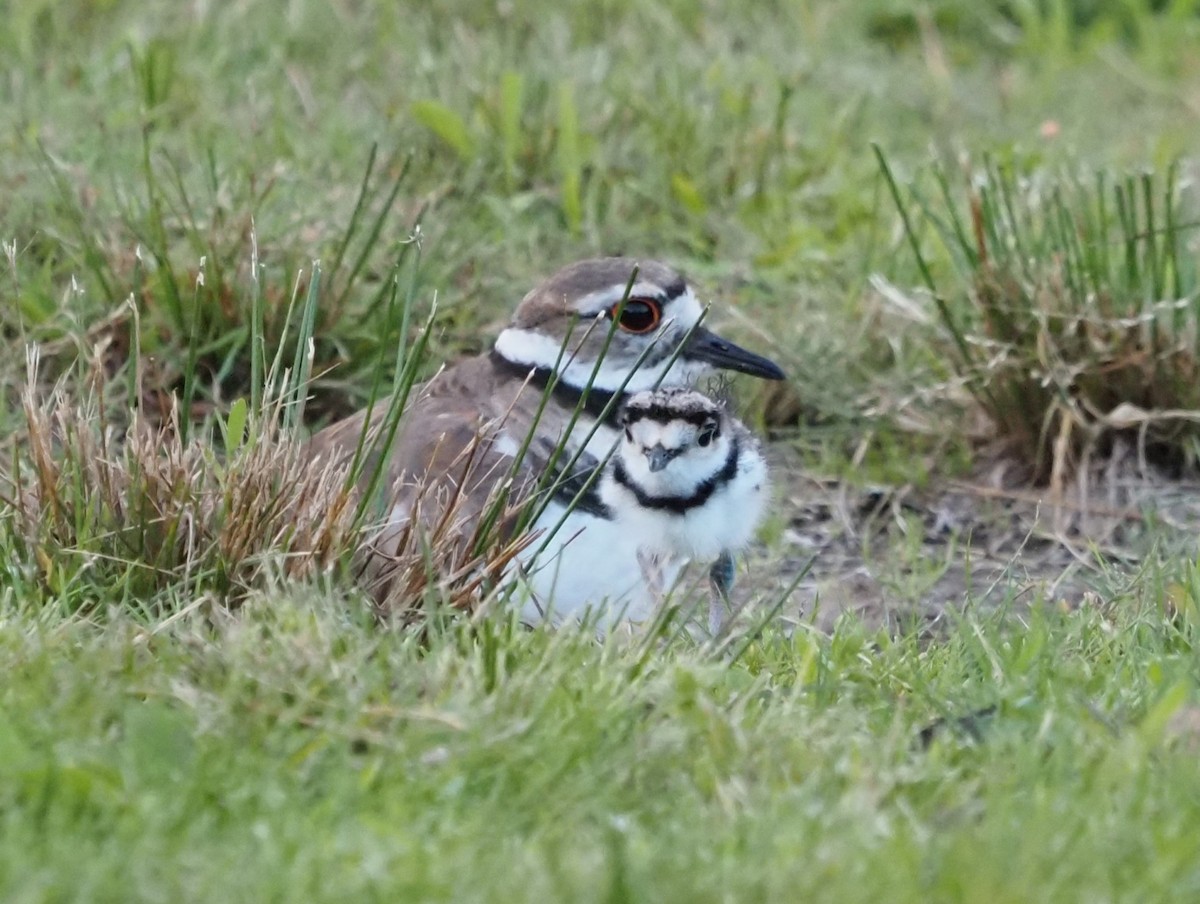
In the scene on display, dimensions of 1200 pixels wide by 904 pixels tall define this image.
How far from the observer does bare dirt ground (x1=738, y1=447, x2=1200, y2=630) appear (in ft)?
15.7

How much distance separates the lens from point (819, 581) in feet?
16.2

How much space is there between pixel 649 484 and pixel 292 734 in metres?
1.36

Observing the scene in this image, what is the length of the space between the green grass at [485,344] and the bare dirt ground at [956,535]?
0.19 ft

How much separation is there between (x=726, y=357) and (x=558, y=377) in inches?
23.1

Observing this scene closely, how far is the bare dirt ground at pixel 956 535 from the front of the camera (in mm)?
4777

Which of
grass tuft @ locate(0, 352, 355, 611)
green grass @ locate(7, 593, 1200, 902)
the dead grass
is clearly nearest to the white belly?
the dead grass

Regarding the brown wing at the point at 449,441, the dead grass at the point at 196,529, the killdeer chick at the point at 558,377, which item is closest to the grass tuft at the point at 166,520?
the dead grass at the point at 196,529

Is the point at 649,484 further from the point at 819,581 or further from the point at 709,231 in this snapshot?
the point at 709,231

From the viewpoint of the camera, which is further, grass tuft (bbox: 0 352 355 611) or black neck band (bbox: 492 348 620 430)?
black neck band (bbox: 492 348 620 430)

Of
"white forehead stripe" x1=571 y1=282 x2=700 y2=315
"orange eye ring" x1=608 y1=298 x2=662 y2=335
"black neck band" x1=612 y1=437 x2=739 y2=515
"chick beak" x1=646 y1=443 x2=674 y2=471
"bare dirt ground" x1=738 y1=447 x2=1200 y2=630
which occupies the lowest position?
"bare dirt ground" x1=738 y1=447 x2=1200 y2=630

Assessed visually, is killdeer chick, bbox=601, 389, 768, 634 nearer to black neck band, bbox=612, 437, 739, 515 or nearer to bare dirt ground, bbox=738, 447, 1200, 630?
black neck band, bbox=612, 437, 739, 515

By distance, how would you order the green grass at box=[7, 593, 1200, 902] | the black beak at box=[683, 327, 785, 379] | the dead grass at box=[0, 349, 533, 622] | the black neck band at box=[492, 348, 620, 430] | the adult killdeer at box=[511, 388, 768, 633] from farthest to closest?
the black beak at box=[683, 327, 785, 379]
the black neck band at box=[492, 348, 620, 430]
the adult killdeer at box=[511, 388, 768, 633]
the dead grass at box=[0, 349, 533, 622]
the green grass at box=[7, 593, 1200, 902]

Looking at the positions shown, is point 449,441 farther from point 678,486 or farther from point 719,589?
point 719,589

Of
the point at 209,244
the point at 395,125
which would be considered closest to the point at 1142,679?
the point at 209,244
